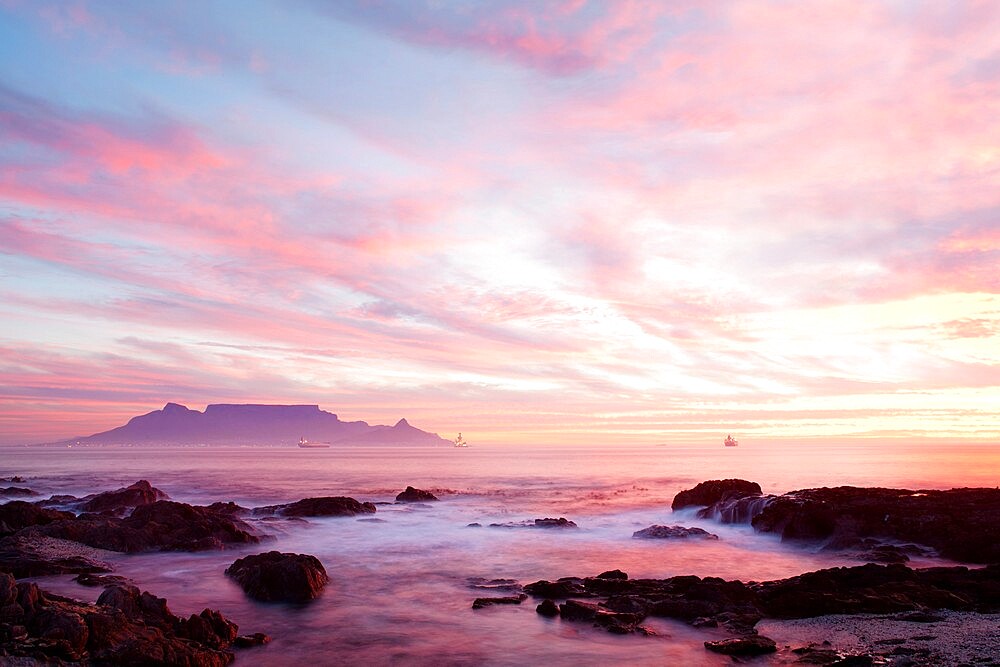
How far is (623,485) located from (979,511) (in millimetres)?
45351

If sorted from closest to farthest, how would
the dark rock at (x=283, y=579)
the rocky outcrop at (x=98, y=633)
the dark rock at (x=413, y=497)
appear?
the rocky outcrop at (x=98, y=633), the dark rock at (x=283, y=579), the dark rock at (x=413, y=497)

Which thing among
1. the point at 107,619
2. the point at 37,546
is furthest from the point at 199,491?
the point at 107,619

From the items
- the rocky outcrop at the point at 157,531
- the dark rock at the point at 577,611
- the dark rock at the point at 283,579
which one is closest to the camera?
the dark rock at the point at 577,611

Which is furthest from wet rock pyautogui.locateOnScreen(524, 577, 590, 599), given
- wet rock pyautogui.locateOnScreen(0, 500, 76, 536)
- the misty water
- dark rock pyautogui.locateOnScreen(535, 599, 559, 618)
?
wet rock pyautogui.locateOnScreen(0, 500, 76, 536)

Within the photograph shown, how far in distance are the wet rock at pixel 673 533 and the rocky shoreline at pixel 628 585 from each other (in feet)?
0.32

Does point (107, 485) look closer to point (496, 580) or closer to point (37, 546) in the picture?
point (37, 546)

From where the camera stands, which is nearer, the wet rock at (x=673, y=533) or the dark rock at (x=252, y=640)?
the dark rock at (x=252, y=640)

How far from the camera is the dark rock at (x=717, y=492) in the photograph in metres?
39.8

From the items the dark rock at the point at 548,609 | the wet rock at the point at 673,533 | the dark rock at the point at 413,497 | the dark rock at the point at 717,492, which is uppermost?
the dark rock at the point at 717,492

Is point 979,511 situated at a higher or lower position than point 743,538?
higher

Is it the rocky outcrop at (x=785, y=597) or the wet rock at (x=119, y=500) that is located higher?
the rocky outcrop at (x=785, y=597)

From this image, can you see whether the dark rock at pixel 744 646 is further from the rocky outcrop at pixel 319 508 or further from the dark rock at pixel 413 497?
the dark rock at pixel 413 497

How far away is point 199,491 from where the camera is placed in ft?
201

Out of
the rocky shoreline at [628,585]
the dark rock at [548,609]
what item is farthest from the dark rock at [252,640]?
the dark rock at [548,609]
